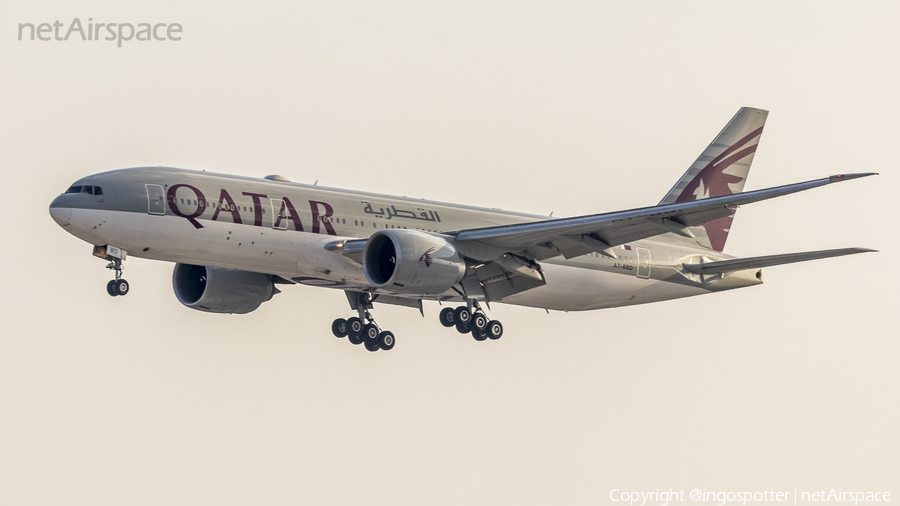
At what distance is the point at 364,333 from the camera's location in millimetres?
41656

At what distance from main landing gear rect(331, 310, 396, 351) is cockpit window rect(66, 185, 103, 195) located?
11.7 metres

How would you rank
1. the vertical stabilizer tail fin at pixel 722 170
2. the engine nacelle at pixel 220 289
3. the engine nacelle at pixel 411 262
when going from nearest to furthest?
the engine nacelle at pixel 411 262 → the engine nacelle at pixel 220 289 → the vertical stabilizer tail fin at pixel 722 170

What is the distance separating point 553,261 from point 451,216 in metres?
3.89

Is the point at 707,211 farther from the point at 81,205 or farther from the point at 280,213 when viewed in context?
the point at 81,205

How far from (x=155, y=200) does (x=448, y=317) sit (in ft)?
34.8

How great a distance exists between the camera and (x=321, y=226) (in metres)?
35.7

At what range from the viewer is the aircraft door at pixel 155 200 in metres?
33.0

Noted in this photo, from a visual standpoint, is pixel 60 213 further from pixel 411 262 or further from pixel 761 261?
pixel 761 261

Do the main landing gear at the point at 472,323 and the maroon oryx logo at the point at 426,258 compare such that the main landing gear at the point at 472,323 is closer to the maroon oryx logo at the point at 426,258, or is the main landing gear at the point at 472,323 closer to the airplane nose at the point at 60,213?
the maroon oryx logo at the point at 426,258

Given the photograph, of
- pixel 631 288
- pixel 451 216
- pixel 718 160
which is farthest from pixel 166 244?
pixel 718 160

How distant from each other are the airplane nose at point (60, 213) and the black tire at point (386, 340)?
13256mm

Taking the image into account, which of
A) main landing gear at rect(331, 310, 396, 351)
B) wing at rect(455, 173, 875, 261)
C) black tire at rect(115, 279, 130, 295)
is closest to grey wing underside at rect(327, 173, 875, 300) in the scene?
wing at rect(455, 173, 875, 261)

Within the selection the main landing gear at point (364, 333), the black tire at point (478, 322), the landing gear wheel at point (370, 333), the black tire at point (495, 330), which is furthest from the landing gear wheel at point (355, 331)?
the black tire at point (495, 330)

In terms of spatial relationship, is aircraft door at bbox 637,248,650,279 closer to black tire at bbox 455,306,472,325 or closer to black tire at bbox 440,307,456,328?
black tire at bbox 455,306,472,325
